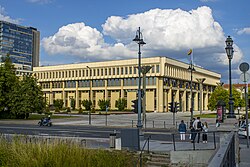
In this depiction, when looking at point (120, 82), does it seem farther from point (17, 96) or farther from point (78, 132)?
point (78, 132)

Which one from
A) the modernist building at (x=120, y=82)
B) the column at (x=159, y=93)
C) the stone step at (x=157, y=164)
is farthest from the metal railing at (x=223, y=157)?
the column at (x=159, y=93)

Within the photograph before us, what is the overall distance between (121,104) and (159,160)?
9010 centimetres

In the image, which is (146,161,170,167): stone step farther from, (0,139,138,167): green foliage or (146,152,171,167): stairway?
(0,139,138,167): green foliage

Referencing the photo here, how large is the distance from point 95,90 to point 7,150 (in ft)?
360

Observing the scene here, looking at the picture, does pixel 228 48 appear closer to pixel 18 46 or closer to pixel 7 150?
pixel 7 150

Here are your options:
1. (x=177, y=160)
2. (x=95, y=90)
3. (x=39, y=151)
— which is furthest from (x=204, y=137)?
(x=95, y=90)

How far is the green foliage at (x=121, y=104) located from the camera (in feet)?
353

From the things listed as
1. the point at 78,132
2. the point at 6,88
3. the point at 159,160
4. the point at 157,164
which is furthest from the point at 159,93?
the point at 157,164

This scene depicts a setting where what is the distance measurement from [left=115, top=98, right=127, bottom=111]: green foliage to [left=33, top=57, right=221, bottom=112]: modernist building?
2.15 m

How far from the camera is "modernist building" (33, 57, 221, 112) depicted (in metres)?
108

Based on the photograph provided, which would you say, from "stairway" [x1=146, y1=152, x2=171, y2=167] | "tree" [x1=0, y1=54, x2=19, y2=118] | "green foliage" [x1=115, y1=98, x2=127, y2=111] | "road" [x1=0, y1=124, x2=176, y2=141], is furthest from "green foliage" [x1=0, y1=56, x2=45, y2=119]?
"stairway" [x1=146, y1=152, x2=171, y2=167]

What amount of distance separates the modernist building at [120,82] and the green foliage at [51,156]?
91.7 m

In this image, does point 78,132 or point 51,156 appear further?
point 78,132

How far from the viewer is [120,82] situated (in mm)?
115125
